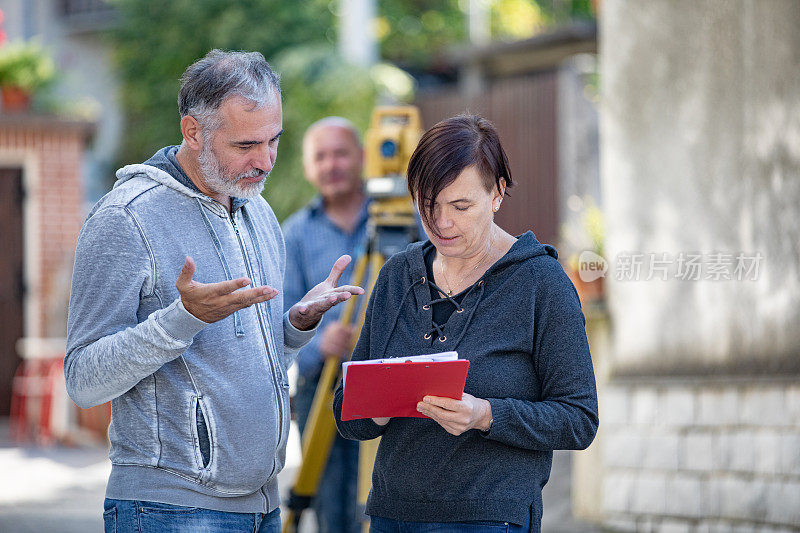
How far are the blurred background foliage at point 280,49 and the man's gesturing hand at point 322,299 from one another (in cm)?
833

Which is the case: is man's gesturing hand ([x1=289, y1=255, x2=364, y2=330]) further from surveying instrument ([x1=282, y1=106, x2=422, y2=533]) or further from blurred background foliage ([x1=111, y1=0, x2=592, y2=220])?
blurred background foliage ([x1=111, y1=0, x2=592, y2=220])

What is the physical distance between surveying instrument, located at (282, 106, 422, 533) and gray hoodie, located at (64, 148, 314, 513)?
1507mm

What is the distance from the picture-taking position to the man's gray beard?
2.28m

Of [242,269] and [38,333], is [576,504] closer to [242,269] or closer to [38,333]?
[242,269]

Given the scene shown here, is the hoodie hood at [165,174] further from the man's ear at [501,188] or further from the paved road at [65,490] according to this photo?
the paved road at [65,490]

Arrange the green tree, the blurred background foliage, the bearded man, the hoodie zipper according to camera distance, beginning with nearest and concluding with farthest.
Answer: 1. the bearded man
2. the hoodie zipper
3. the blurred background foliage
4. the green tree

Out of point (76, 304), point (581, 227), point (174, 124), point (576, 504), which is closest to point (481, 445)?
point (76, 304)

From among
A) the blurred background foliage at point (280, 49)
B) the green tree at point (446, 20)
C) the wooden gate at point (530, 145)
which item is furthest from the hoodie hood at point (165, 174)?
the green tree at point (446, 20)

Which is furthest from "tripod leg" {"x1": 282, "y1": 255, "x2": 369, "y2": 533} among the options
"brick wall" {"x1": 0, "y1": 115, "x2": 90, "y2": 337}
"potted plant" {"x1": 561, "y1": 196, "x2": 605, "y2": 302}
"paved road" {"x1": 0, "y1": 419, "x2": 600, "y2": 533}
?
"brick wall" {"x1": 0, "y1": 115, "x2": 90, "y2": 337}

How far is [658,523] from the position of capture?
203 inches

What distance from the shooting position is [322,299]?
2.37 metres

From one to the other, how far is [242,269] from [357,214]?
6.77 feet

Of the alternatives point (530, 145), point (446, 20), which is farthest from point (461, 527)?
point (446, 20)

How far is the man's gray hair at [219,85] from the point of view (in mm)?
2242
